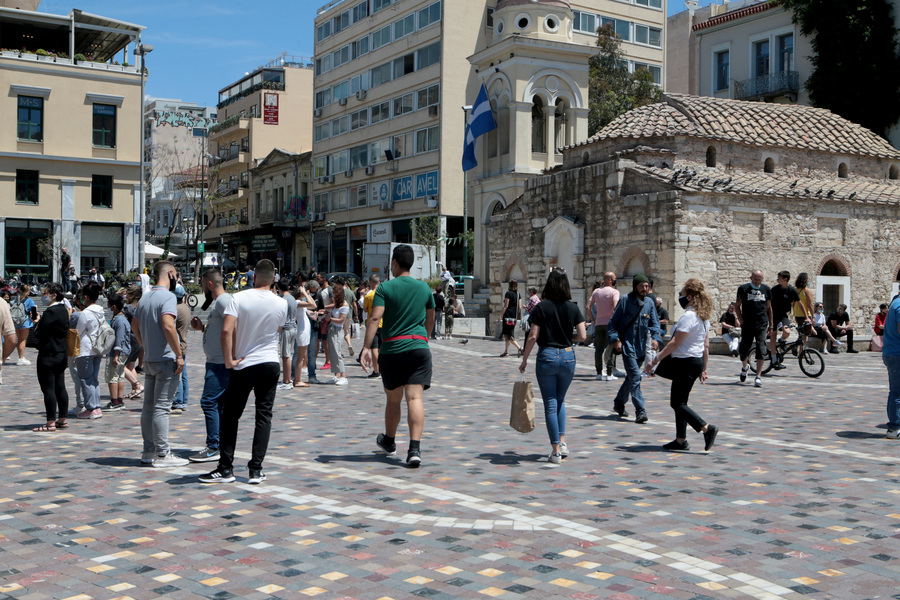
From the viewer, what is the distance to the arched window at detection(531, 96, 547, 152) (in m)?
41.7

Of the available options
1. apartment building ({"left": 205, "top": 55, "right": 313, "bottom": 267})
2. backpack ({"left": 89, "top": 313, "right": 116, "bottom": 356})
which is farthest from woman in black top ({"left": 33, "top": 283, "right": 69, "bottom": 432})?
apartment building ({"left": 205, "top": 55, "right": 313, "bottom": 267})

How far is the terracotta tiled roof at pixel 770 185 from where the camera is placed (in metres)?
24.4

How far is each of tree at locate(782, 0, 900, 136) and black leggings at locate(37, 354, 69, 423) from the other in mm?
33745

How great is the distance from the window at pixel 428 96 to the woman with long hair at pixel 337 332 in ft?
113

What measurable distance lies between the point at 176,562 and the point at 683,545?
301 cm

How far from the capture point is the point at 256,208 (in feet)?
244

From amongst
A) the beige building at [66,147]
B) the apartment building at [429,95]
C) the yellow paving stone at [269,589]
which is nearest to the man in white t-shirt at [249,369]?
the yellow paving stone at [269,589]

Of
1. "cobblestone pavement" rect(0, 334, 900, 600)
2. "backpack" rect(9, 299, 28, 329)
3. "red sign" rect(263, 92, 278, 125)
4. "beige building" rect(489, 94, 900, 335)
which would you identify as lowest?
"cobblestone pavement" rect(0, 334, 900, 600)

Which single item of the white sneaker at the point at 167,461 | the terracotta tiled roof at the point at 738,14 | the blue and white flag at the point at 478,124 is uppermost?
the terracotta tiled roof at the point at 738,14

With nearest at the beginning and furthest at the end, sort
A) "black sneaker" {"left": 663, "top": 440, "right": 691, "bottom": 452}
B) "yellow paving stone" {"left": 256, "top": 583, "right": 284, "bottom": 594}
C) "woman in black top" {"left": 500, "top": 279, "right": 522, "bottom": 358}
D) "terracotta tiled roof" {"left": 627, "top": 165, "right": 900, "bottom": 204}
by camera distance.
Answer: "yellow paving stone" {"left": 256, "top": 583, "right": 284, "bottom": 594}
"black sneaker" {"left": 663, "top": 440, "right": 691, "bottom": 452}
"woman in black top" {"left": 500, "top": 279, "right": 522, "bottom": 358}
"terracotta tiled roof" {"left": 627, "top": 165, "right": 900, "bottom": 204}

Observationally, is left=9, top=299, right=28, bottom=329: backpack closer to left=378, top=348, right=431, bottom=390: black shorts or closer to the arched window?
left=378, top=348, right=431, bottom=390: black shorts

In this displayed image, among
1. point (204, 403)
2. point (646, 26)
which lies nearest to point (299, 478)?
point (204, 403)

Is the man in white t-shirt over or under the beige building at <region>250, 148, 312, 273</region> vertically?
under

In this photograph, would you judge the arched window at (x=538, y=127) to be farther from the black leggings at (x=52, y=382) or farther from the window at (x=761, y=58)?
the black leggings at (x=52, y=382)
